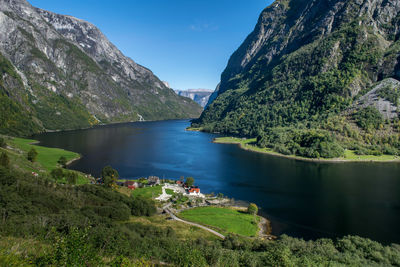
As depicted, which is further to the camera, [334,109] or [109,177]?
[334,109]

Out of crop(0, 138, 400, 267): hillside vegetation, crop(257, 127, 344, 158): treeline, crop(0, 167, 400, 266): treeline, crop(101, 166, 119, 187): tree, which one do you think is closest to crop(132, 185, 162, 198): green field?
crop(101, 166, 119, 187): tree

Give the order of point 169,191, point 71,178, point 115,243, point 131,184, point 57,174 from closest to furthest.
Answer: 1. point 115,243
2. point 71,178
3. point 169,191
4. point 57,174
5. point 131,184

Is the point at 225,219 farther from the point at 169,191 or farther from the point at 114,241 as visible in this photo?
the point at 114,241

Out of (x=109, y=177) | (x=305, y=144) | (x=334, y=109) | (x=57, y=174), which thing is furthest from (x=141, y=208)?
(x=334, y=109)

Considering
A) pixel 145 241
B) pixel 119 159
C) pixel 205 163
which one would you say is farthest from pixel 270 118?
pixel 145 241

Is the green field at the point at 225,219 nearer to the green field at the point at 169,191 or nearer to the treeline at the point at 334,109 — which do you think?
the green field at the point at 169,191

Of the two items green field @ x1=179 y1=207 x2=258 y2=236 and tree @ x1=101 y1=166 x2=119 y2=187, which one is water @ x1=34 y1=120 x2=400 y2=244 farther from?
tree @ x1=101 y1=166 x2=119 y2=187

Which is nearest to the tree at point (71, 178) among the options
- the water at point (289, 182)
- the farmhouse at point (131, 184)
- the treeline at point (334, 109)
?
the farmhouse at point (131, 184)

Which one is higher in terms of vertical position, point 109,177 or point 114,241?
point 114,241

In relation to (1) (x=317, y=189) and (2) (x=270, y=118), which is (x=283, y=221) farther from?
(2) (x=270, y=118)
